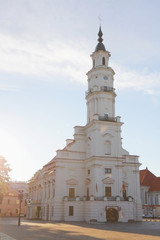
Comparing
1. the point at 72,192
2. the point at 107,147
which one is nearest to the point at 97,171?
the point at 107,147

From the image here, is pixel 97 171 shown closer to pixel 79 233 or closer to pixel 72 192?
pixel 72 192

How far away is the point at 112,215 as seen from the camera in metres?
51.7

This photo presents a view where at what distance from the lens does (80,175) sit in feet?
189

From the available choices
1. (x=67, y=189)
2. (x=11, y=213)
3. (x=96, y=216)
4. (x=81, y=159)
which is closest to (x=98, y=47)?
(x=81, y=159)

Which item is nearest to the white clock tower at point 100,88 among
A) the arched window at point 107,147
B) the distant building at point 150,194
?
the arched window at point 107,147

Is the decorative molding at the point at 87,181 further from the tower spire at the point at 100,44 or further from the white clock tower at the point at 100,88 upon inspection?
the tower spire at the point at 100,44

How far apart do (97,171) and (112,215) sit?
8.58 metres

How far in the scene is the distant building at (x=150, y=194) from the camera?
7706 centimetres

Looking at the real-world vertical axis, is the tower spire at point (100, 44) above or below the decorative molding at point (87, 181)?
above

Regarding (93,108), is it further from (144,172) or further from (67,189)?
(144,172)

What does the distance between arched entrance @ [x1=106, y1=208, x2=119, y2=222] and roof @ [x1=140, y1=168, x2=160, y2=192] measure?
32.9 m

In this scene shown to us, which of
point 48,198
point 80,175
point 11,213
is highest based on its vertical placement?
point 80,175

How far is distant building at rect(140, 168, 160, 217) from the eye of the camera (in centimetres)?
7706

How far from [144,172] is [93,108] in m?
39.3
